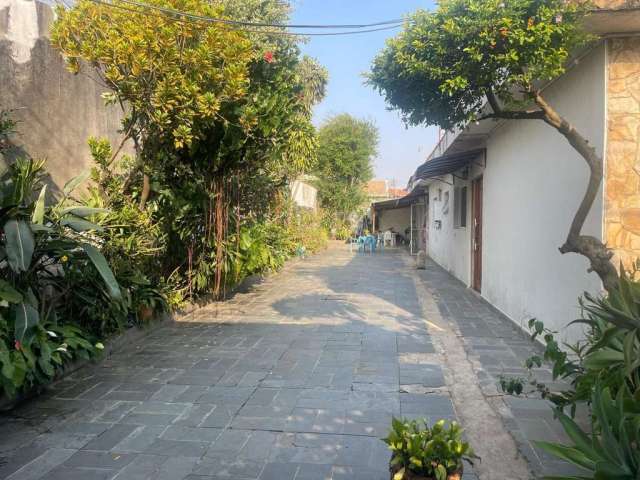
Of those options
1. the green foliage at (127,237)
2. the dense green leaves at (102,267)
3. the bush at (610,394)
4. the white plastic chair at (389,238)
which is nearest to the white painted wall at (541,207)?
the bush at (610,394)

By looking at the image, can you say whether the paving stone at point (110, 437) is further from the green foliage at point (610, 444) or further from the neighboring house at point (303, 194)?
the neighboring house at point (303, 194)

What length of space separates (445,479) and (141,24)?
197 inches

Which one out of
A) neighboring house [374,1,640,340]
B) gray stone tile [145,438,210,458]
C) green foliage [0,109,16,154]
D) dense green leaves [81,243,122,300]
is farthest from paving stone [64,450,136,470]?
neighboring house [374,1,640,340]

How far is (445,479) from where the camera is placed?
7.24 ft

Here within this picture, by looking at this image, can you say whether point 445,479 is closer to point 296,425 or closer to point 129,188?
point 296,425

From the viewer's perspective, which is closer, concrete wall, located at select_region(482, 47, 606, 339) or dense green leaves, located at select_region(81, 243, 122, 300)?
dense green leaves, located at select_region(81, 243, 122, 300)

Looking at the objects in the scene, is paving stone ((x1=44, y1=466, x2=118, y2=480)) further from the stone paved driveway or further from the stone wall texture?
the stone wall texture

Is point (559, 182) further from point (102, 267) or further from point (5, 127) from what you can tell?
point (5, 127)

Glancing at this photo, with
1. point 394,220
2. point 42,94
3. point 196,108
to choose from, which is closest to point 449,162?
point 196,108

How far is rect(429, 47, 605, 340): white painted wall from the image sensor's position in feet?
14.7

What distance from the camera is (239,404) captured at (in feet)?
13.3

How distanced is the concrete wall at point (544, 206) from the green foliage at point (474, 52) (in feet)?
3.28

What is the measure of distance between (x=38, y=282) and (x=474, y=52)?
13.6 feet

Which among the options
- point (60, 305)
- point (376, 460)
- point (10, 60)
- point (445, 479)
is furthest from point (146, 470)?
point (10, 60)
